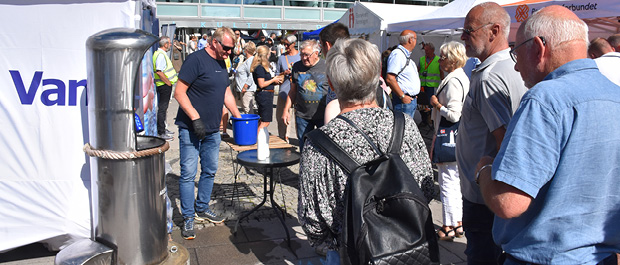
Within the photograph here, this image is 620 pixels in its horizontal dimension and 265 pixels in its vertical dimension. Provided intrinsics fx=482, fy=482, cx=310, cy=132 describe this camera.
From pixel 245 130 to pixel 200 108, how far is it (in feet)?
1.78

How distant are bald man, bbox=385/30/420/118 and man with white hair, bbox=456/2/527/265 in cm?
325

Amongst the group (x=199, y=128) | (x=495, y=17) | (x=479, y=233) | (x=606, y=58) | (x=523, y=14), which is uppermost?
(x=523, y=14)

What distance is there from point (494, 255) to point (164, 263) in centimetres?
195

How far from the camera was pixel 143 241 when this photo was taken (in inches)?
111

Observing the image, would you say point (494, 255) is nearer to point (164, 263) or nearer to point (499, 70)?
point (499, 70)

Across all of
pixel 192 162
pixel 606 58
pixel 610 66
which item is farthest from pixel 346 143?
pixel 606 58

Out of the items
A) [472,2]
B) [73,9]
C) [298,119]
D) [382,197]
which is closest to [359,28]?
[472,2]

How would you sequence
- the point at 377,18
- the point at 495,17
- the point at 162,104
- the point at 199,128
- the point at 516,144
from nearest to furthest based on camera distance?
the point at 516,144
the point at 495,17
the point at 199,128
the point at 162,104
the point at 377,18

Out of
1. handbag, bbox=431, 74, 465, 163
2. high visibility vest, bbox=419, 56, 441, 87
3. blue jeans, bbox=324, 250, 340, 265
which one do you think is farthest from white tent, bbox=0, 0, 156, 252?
high visibility vest, bbox=419, 56, 441, 87

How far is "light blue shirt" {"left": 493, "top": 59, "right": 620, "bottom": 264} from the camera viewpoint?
147 cm

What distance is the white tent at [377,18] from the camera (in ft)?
37.2

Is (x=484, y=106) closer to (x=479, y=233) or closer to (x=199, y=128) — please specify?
(x=479, y=233)

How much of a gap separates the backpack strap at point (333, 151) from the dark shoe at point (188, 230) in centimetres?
248

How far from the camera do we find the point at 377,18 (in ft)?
37.4
